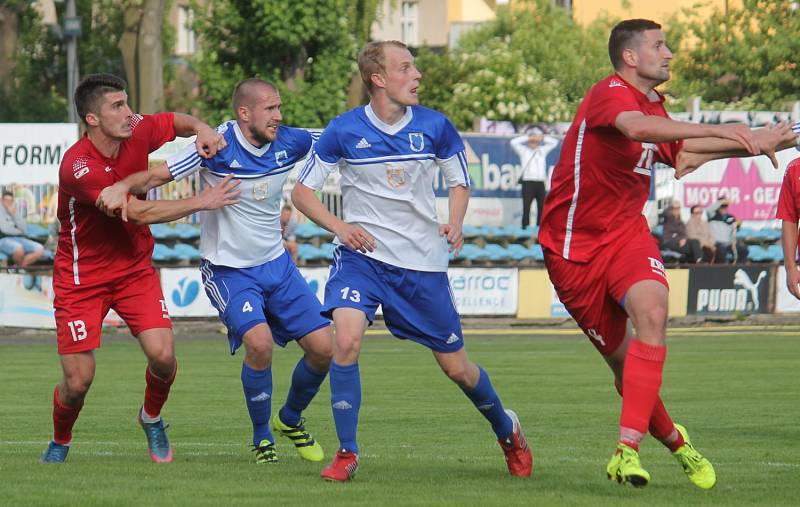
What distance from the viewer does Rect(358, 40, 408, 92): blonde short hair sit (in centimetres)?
895

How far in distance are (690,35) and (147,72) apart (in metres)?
22.1

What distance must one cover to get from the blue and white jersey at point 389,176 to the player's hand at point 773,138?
2.04 m

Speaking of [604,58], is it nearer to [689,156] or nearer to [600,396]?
[600,396]

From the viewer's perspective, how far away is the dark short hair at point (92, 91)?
9.39 metres

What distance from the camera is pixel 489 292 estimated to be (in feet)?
87.4

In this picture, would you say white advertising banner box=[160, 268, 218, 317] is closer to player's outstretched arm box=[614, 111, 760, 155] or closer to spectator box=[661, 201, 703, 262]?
spectator box=[661, 201, 703, 262]

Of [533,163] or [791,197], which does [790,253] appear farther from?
[533,163]

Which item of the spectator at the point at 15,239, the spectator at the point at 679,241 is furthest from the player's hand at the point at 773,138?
the spectator at the point at 679,241

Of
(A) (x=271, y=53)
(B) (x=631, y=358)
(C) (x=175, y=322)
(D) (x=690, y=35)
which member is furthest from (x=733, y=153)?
(D) (x=690, y=35)

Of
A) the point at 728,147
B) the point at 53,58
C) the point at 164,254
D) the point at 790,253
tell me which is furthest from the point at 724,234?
the point at 53,58

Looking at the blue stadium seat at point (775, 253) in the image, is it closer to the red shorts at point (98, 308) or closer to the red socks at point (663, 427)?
the red shorts at point (98, 308)

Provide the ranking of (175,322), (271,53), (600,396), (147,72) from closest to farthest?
(600,396) < (175,322) < (147,72) < (271,53)

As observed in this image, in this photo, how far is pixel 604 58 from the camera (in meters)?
46.8

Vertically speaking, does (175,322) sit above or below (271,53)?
below
